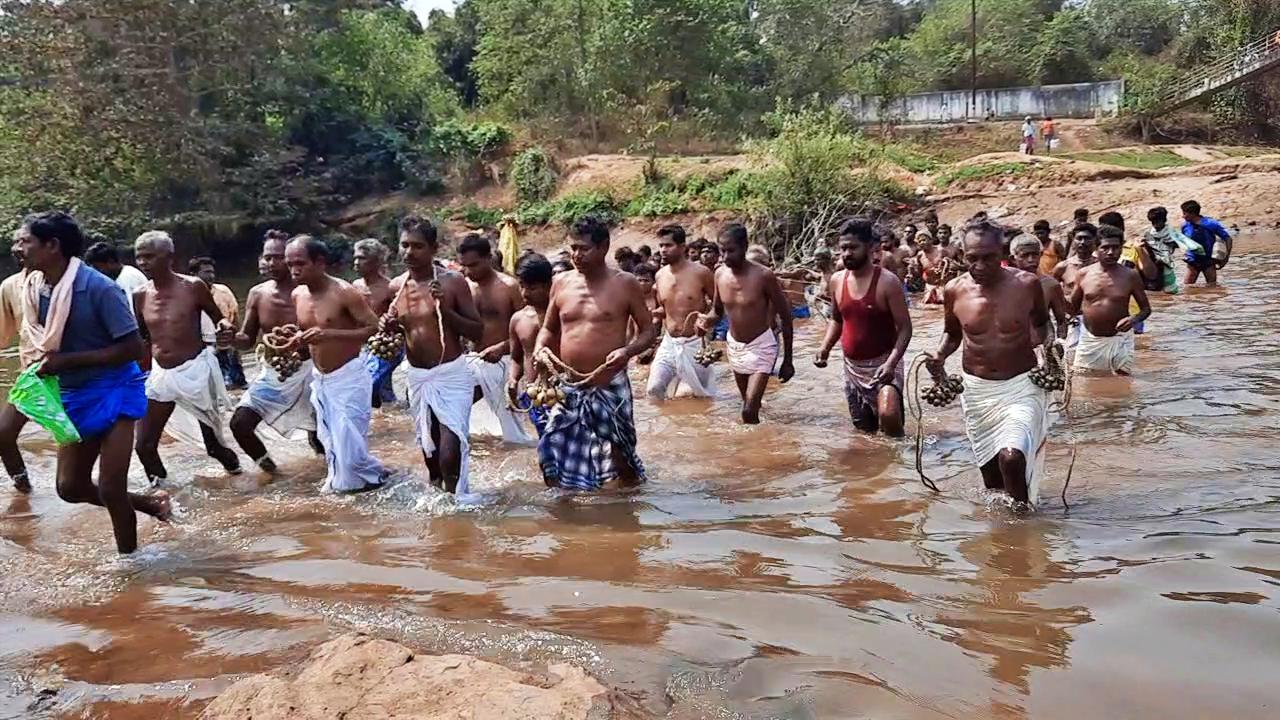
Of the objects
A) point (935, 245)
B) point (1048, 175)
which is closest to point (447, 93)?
point (1048, 175)

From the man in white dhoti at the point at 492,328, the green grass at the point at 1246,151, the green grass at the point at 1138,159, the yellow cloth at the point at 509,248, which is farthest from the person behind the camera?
the green grass at the point at 1246,151

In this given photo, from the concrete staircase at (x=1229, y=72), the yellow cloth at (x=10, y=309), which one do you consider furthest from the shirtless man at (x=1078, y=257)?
the concrete staircase at (x=1229, y=72)

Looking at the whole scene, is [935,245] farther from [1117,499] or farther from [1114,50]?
[1114,50]

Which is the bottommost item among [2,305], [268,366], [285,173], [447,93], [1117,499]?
[1117,499]

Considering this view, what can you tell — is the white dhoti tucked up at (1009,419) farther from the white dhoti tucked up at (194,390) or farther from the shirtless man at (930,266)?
the shirtless man at (930,266)

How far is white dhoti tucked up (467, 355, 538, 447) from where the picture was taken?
7.84 meters

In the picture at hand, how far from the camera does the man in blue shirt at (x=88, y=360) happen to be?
4.88 meters

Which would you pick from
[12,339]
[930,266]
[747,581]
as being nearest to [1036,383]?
[747,581]

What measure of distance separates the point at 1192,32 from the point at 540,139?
2270 centimetres

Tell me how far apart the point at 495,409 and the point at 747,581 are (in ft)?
13.2

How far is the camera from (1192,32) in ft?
113

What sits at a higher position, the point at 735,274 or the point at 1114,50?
the point at 1114,50

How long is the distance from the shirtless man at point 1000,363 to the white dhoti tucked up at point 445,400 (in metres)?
2.99

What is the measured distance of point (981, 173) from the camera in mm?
23953
